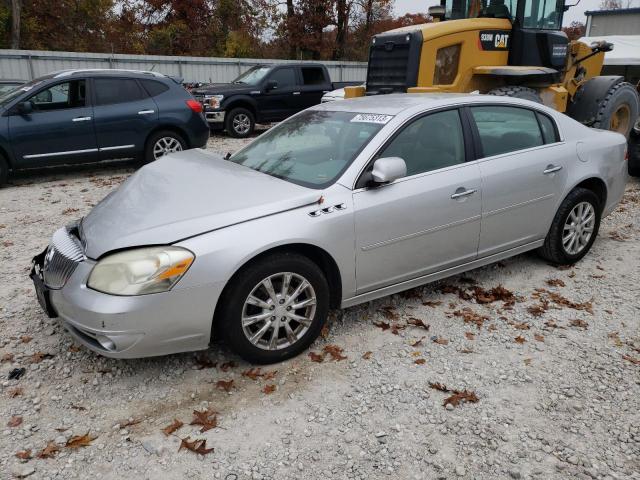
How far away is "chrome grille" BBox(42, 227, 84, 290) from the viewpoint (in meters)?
3.18

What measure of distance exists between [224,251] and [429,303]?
75.4 inches

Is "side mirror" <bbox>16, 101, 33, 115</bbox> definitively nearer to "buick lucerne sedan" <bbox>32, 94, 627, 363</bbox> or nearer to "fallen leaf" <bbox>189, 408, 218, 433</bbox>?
"buick lucerne sedan" <bbox>32, 94, 627, 363</bbox>

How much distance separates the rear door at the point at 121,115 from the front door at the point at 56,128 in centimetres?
17

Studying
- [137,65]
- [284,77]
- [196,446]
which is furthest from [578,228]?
[137,65]

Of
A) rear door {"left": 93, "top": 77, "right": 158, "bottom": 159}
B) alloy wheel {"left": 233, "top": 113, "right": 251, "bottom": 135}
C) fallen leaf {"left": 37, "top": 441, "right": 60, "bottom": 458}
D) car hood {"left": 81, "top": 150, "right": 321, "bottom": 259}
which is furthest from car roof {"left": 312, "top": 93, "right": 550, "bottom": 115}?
alloy wheel {"left": 233, "top": 113, "right": 251, "bottom": 135}

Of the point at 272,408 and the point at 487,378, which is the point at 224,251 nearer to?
the point at 272,408

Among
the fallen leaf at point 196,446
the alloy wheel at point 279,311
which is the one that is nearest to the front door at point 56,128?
the alloy wheel at point 279,311

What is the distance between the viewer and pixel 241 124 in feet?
43.9

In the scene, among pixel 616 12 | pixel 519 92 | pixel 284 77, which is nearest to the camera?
pixel 519 92

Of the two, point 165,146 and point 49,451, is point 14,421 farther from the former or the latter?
point 165,146

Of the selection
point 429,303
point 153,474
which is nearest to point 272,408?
point 153,474

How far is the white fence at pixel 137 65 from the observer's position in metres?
17.4

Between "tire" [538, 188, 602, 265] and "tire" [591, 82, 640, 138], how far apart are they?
14.3ft

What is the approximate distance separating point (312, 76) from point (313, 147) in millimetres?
11091
